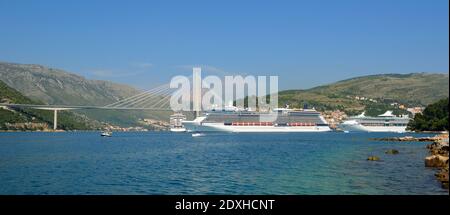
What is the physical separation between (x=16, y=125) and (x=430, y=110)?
297 feet

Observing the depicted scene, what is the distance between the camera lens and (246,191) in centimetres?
1734

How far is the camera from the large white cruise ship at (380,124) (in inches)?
4766

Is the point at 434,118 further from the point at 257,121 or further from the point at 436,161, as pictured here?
the point at 436,161

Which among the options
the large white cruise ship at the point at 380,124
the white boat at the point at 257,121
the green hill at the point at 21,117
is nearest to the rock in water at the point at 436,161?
the white boat at the point at 257,121

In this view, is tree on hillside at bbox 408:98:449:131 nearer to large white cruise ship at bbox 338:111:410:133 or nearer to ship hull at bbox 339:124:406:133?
ship hull at bbox 339:124:406:133

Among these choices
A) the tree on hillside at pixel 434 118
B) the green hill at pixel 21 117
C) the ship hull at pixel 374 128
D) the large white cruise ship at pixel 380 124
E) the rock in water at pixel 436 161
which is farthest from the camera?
the green hill at pixel 21 117

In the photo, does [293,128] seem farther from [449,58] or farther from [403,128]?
[449,58]

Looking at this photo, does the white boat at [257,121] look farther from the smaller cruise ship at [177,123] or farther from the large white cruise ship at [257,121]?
the smaller cruise ship at [177,123]

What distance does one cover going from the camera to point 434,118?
89.3 metres

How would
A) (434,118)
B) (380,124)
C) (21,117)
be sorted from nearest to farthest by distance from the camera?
(434,118) → (380,124) → (21,117)

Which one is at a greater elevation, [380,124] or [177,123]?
[380,124]

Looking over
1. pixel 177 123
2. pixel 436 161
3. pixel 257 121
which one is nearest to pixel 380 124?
pixel 257 121
